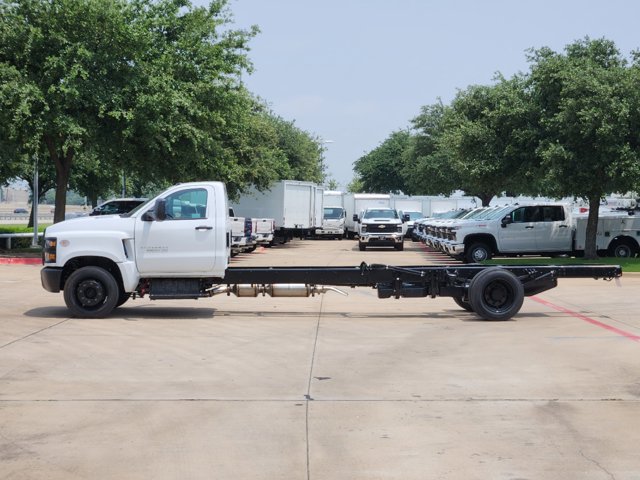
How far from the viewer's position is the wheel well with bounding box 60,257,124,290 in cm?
1459

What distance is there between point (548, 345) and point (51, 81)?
19.2 m

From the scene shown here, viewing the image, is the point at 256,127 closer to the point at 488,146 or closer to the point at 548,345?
the point at 488,146

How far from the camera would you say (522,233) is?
28.5m

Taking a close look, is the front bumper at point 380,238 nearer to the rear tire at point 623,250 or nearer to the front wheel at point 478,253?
the front wheel at point 478,253

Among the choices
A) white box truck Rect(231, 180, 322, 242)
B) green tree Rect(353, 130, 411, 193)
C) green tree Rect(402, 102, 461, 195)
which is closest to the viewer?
white box truck Rect(231, 180, 322, 242)

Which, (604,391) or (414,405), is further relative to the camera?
(604,391)

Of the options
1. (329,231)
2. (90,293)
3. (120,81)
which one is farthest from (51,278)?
(329,231)

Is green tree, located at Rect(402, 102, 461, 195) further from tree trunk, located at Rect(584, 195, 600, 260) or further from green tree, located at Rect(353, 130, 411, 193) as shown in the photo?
tree trunk, located at Rect(584, 195, 600, 260)

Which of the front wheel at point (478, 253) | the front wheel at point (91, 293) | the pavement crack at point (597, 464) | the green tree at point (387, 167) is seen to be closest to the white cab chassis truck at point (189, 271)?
the front wheel at point (91, 293)

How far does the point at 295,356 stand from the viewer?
11227mm

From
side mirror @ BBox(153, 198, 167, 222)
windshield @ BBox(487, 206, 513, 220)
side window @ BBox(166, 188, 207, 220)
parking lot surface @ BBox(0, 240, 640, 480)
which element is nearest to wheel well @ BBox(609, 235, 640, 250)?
windshield @ BBox(487, 206, 513, 220)

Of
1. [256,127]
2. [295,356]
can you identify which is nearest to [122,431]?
[295,356]

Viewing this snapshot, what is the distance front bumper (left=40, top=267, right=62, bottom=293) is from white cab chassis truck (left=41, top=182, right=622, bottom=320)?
0.02m

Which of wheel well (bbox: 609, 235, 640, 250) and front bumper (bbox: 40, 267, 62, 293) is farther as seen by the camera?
wheel well (bbox: 609, 235, 640, 250)
